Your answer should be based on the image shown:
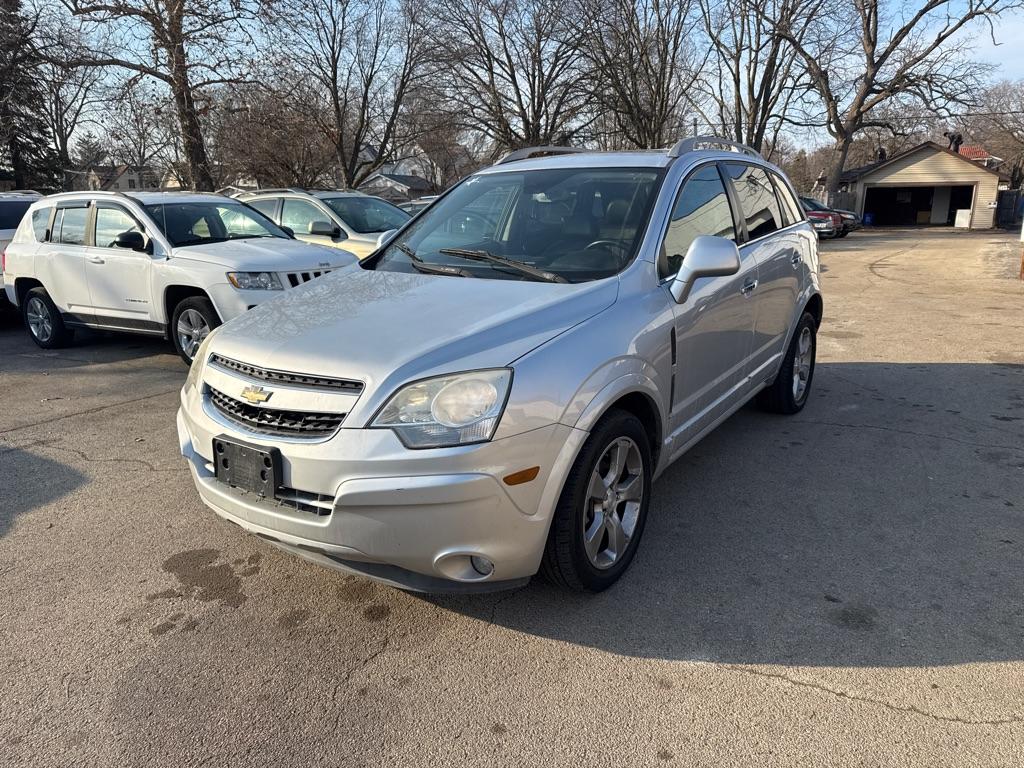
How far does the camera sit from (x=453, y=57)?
32.9m

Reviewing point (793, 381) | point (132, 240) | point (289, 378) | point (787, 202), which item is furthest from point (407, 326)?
point (132, 240)

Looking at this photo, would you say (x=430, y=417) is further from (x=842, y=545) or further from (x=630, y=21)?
(x=630, y=21)

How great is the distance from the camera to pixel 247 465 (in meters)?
2.70

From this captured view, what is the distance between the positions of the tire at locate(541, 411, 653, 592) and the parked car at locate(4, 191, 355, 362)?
4.69 meters

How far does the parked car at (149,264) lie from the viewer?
268 inches

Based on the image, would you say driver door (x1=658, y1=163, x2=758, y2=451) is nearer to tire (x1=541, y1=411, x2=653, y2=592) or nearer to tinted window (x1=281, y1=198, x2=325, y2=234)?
tire (x1=541, y1=411, x2=653, y2=592)

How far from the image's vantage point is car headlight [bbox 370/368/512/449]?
96.7 inches

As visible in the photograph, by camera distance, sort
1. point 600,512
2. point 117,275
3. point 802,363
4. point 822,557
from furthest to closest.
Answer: point 117,275 < point 802,363 < point 822,557 < point 600,512

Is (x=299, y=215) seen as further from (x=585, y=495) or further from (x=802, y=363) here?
(x=585, y=495)

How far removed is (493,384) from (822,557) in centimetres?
192

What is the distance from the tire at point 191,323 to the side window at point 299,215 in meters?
3.95

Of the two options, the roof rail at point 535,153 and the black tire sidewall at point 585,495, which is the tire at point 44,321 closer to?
the roof rail at point 535,153

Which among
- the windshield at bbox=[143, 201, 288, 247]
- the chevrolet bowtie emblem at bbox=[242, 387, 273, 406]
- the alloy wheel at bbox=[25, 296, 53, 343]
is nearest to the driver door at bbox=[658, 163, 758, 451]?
the chevrolet bowtie emblem at bbox=[242, 387, 273, 406]

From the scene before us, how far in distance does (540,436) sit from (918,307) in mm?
9995
